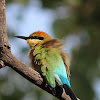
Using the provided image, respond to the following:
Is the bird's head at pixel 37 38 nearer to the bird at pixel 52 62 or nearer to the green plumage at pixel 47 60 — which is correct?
the bird at pixel 52 62

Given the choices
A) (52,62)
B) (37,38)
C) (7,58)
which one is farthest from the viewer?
(37,38)

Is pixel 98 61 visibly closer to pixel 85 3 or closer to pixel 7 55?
pixel 85 3

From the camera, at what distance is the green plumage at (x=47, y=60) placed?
259 centimetres

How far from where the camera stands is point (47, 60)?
275 centimetres

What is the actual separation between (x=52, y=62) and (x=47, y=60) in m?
0.05

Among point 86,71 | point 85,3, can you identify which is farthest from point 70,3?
point 86,71

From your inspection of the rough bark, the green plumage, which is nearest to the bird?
the green plumage

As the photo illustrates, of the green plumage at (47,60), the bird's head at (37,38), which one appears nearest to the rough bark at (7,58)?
the green plumage at (47,60)

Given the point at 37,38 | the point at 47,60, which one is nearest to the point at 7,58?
the point at 47,60

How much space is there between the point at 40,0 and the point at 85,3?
842 mm

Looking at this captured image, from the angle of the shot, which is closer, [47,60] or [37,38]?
[47,60]

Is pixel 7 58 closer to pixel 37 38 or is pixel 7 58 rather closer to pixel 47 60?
pixel 47 60

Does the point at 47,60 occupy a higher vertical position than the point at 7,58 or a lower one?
lower

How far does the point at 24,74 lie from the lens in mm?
2330
